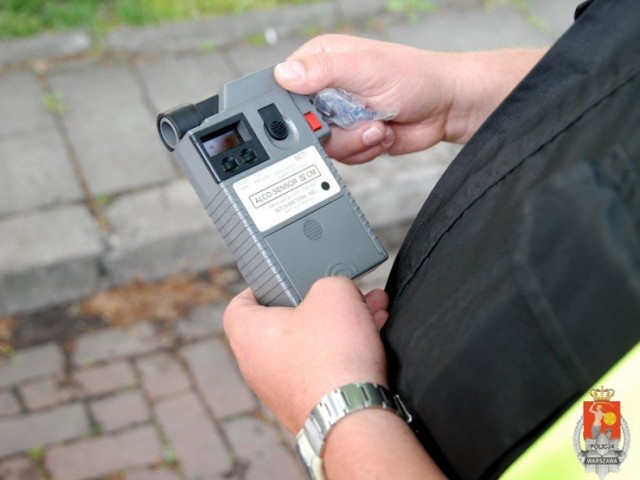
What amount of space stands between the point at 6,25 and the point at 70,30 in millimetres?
277

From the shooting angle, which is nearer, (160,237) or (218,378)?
(218,378)

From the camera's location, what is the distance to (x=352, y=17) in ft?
14.6

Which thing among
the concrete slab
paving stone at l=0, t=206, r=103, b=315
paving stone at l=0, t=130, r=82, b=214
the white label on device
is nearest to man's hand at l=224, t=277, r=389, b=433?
the white label on device

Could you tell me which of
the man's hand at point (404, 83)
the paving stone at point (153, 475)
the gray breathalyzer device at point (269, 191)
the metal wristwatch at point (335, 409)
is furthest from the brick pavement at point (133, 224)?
the metal wristwatch at point (335, 409)

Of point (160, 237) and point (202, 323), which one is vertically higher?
point (160, 237)

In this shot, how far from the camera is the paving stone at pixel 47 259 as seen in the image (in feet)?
10.6

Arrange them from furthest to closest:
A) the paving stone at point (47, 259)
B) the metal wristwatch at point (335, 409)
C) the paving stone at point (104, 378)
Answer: the paving stone at point (47, 259), the paving stone at point (104, 378), the metal wristwatch at point (335, 409)

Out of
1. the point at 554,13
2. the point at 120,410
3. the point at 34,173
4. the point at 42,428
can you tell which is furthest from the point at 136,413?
the point at 554,13

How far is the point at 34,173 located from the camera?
3520mm

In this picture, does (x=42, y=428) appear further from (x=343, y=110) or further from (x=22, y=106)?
(x=343, y=110)

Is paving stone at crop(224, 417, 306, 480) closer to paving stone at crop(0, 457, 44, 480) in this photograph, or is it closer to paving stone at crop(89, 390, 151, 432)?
paving stone at crop(89, 390, 151, 432)

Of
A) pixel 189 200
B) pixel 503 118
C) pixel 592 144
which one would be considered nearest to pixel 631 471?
pixel 592 144

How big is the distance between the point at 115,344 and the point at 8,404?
0.40m

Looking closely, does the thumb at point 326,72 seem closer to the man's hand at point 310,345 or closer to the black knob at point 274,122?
the black knob at point 274,122
